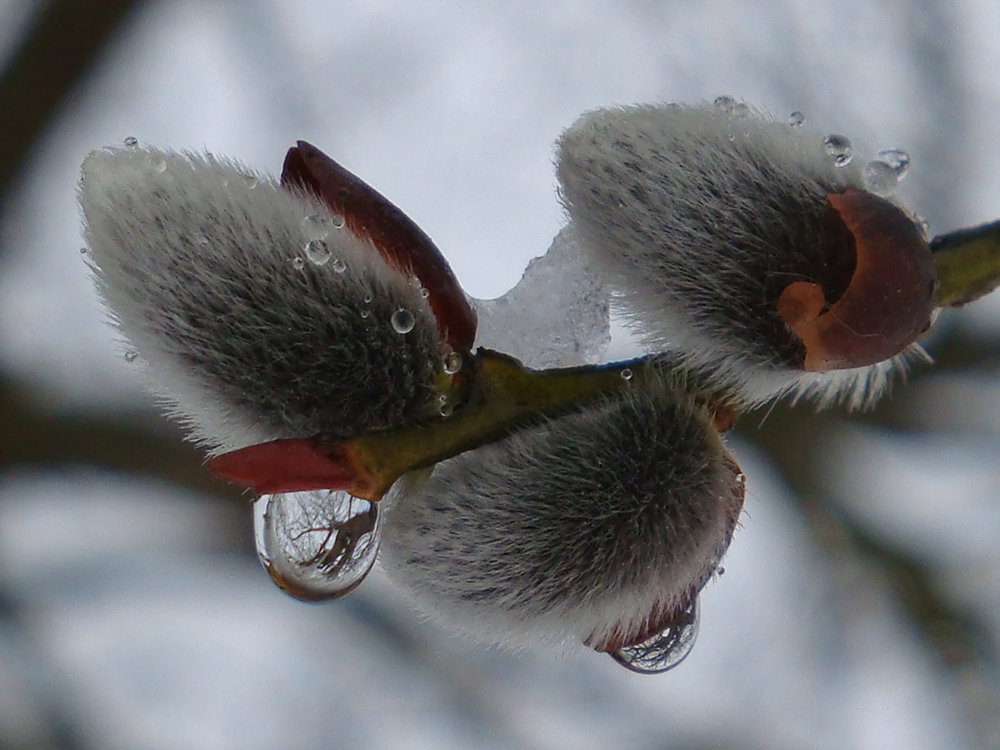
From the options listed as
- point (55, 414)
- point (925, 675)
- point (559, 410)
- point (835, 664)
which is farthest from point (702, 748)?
point (559, 410)

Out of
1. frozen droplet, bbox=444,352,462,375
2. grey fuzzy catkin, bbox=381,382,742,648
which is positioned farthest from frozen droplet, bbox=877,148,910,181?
frozen droplet, bbox=444,352,462,375

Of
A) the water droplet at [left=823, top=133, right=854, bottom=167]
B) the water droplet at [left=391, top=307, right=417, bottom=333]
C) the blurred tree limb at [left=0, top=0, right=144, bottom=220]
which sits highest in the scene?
the blurred tree limb at [left=0, top=0, right=144, bottom=220]

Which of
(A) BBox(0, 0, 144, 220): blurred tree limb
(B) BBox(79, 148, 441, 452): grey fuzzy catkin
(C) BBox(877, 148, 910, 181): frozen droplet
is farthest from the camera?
(A) BBox(0, 0, 144, 220): blurred tree limb

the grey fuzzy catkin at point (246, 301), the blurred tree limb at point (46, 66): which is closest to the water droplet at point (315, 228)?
the grey fuzzy catkin at point (246, 301)

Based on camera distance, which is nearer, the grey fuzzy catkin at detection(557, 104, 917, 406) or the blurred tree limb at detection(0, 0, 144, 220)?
the grey fuzzy catkin at detection(557, 104, 917, 406)

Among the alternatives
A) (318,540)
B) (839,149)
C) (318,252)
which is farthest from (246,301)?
(839,149)

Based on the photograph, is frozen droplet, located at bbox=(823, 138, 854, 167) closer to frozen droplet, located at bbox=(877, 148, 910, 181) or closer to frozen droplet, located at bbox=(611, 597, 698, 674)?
frozen droplet, located at bbox=(877, 148, 910, 181)

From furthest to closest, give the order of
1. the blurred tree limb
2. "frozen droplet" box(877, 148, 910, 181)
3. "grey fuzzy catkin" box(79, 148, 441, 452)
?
the blurred tree limb < "frozen droplet" box(877, 148, 910, 181) < "grey fuzzy catkin" box(79, 148, 441, 452)
